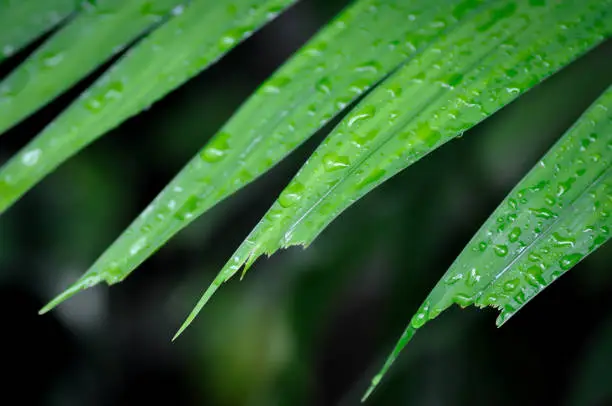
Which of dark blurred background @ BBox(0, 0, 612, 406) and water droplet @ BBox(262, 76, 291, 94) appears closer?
water droplet @ BBox(262, 76, 291, 94)

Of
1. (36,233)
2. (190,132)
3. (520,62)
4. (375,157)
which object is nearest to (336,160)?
(375,157)

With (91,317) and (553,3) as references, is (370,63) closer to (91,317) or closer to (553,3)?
(553,3)

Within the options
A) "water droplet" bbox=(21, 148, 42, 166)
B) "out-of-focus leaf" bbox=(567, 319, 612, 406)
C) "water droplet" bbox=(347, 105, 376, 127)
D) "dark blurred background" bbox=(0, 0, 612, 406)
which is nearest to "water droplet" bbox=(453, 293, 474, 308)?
"water droplet" bbox=(347, 105, 376, 127)

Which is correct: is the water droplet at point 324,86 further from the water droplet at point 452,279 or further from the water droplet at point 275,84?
the water droplet at point 452,279

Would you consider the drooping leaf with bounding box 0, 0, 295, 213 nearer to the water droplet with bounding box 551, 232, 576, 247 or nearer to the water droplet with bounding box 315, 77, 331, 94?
the water droplet with bounding box 315, 77, 331, 94

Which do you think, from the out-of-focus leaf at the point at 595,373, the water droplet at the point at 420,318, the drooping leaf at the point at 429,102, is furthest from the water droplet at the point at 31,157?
the out-of-focus leaf at the point at 595,373

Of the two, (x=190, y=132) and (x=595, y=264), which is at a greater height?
(x=190, y=132)
